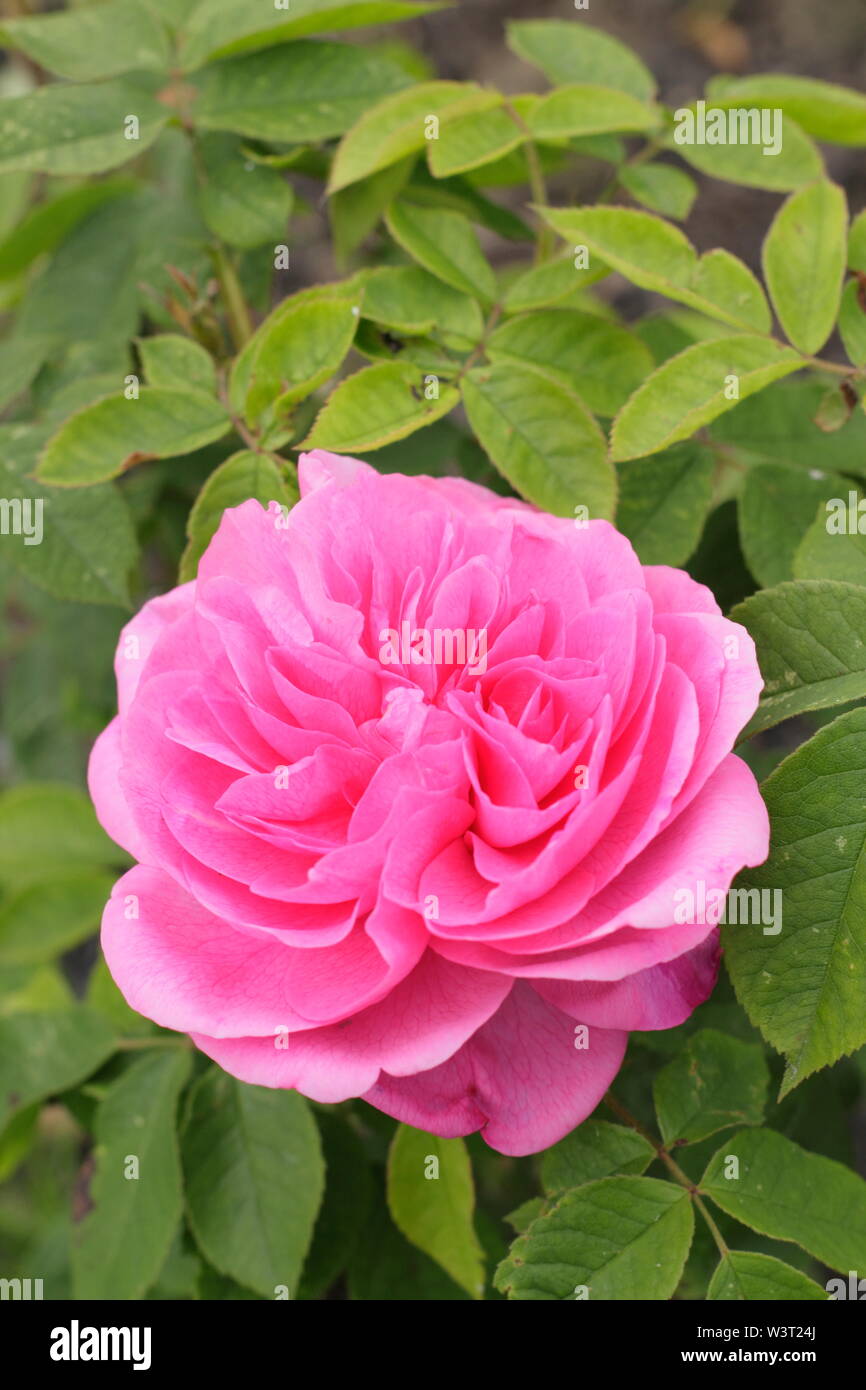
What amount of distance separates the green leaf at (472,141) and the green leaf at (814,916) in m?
0.62

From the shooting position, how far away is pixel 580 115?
3.75 ft

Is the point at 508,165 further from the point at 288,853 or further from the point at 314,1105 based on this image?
the point at 314,1105

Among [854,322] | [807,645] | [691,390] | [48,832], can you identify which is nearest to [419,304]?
[691,390]

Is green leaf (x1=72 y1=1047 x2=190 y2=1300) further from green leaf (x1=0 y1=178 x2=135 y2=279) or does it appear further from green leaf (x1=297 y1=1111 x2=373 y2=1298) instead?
green leaf (x1=0 y1=178 x2=135 y2=279)

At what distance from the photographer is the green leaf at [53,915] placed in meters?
1.57

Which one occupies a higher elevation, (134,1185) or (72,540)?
(72,540)

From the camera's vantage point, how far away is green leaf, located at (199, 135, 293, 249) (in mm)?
1213

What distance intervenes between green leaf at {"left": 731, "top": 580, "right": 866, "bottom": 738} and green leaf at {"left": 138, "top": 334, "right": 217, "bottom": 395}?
545 mm

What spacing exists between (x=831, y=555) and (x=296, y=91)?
2.42 feet

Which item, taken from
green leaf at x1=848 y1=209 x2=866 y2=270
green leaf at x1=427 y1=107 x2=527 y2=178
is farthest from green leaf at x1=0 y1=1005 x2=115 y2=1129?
green leaf at x1=848 y1=209 x2=866 y2=270

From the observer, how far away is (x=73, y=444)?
1.06m

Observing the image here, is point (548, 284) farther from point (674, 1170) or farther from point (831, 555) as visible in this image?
point (674, 1170)

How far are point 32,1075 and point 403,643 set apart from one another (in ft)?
2.48
